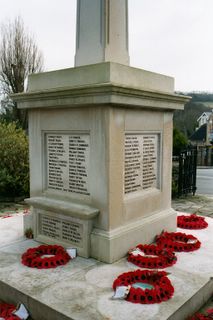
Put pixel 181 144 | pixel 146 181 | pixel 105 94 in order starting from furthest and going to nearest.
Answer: pixel 181 144 → pixel 146 181 → pixel 105 94

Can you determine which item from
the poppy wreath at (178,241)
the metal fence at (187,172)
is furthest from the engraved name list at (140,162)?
the metal fence at (187,172)

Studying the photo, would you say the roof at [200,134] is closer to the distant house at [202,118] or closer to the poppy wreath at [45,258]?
the distant house at [202,118]

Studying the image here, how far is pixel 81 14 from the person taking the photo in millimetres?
4125

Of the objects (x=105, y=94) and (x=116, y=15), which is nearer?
(x=105, y=94)

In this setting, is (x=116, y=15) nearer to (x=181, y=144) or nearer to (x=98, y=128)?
(x=98, y=128)

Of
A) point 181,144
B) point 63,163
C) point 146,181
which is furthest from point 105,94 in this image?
point 181,144

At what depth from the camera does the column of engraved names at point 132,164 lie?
400 centimetres

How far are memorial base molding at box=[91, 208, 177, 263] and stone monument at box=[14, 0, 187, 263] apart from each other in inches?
0.5

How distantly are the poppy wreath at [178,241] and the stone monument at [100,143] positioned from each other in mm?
149

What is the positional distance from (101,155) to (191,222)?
2363 millimetres

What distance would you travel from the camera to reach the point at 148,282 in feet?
10.4

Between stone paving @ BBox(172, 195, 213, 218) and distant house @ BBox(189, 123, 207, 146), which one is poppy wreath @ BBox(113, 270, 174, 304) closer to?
stone paving @ BBox(172, 195, 213, 218)

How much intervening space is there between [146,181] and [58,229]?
133 cm

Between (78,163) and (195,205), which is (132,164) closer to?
(78,163)
